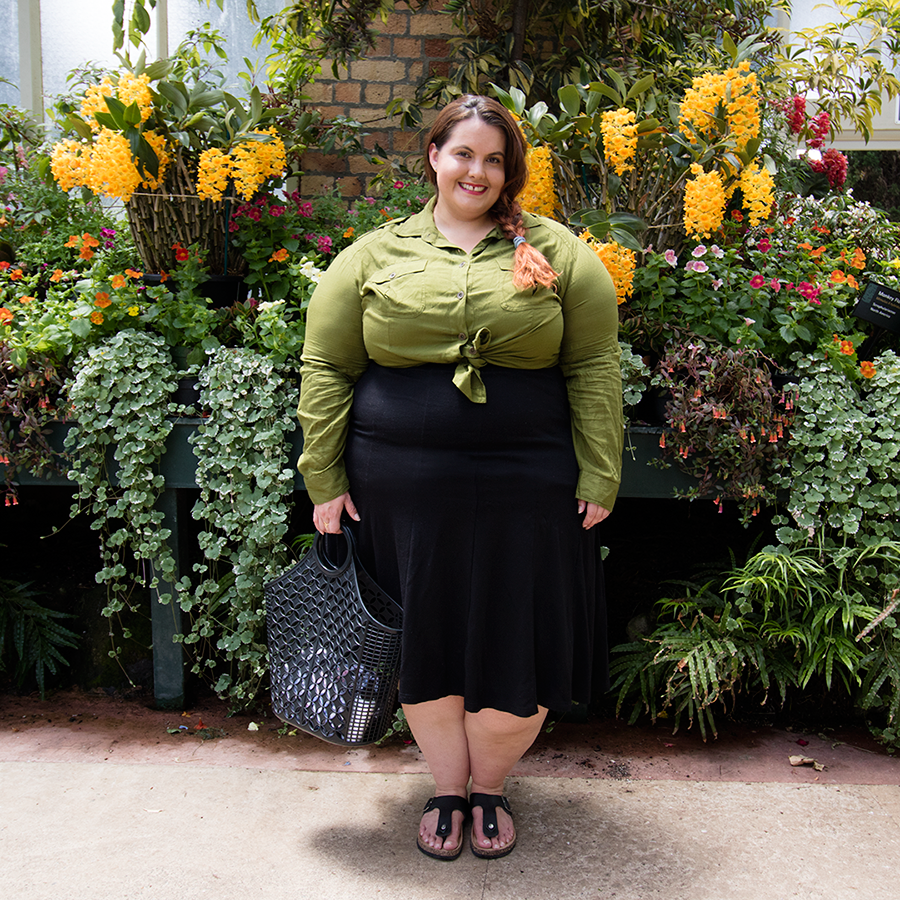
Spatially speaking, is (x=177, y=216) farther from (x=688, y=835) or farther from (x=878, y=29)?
(x=878, y=29)

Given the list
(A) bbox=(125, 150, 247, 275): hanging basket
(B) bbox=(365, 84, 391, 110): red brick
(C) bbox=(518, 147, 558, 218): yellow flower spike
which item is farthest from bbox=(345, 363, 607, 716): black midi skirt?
(B) bbox=(365, 84, 391, 110): red brick

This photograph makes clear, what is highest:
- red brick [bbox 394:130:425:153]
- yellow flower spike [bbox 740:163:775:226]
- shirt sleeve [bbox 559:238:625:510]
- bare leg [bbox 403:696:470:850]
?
red brick [bbox 394:130:425:153]

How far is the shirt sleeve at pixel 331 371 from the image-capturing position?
1.89 meters

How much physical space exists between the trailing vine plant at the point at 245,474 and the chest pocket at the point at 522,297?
977 millimetres

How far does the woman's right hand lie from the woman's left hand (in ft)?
1.75

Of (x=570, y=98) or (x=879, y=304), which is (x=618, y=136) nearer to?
(x=570, y=98)

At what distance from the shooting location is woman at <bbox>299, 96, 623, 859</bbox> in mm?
1819

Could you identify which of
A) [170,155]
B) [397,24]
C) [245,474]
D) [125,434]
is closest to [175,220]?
[170,155]

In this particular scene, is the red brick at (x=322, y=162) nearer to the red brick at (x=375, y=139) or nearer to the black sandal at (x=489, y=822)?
the red brick at (x=375, y=139)

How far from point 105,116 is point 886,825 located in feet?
10.0

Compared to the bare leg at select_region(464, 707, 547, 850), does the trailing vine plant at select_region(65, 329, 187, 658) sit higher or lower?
higher

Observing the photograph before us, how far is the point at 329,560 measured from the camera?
2.06m

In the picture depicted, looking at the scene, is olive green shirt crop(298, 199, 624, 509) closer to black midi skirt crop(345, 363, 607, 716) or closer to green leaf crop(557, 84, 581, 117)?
black midi skirt crop(345, 363, 607, 716)

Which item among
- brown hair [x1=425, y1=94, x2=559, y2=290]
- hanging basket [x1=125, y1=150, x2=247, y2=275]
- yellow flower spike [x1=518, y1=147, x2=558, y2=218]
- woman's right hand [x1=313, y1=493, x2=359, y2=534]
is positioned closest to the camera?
brown hair [x1=425, y1=94, x2=559, y2=290]
